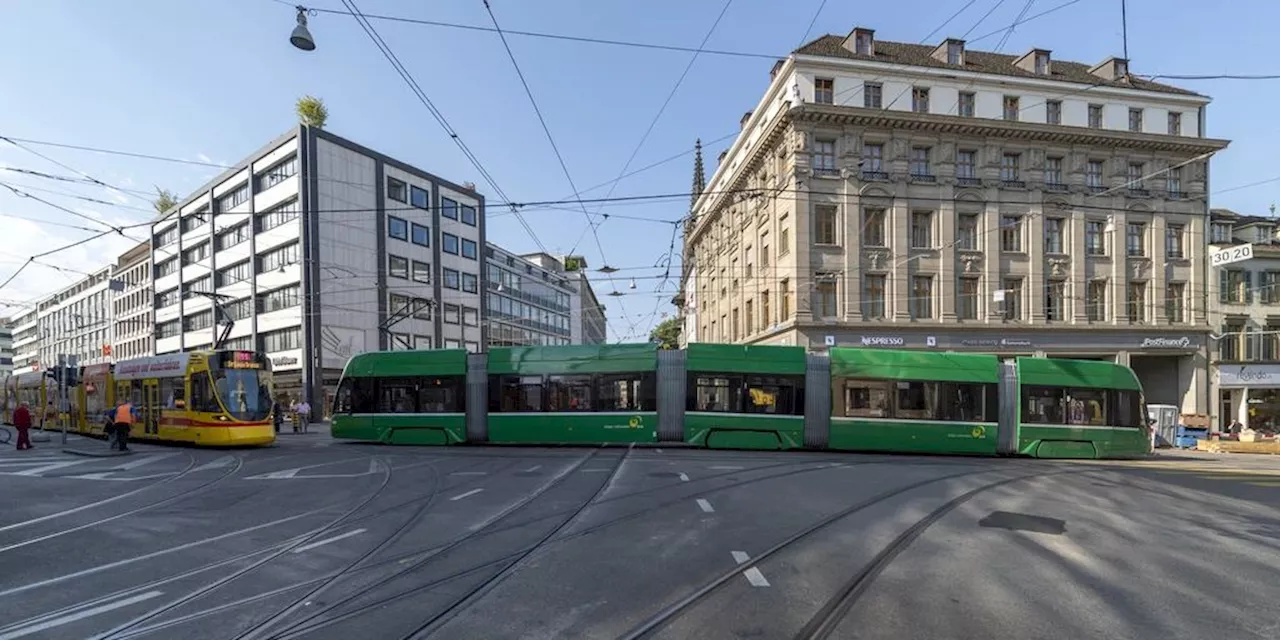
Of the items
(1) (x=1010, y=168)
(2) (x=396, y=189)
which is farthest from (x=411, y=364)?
(2) (x=396, y=189)

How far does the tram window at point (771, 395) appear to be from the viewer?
1814 cm

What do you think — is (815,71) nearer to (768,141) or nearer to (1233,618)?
(768,141)

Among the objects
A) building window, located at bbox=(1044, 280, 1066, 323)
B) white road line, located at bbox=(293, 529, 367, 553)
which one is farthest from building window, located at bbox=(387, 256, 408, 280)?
white road line, located at bbox=(293, 529, 367, 553)

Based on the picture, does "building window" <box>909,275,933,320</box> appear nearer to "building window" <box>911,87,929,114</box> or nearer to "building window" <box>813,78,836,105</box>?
"building window" <box>911,87,929,114</box>

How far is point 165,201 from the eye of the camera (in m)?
61.0

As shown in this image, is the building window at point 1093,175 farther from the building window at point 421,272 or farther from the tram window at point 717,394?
→ the building window at point 421,272

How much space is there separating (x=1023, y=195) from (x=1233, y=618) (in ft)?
102

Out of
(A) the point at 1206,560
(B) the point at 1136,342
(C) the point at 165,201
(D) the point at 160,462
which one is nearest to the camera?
(A) the point at 1206,560

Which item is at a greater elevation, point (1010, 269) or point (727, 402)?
point (1010, 269)

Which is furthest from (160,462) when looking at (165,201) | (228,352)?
(165,201)

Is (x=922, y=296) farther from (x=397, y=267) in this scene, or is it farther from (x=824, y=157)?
(x=397, y=267)

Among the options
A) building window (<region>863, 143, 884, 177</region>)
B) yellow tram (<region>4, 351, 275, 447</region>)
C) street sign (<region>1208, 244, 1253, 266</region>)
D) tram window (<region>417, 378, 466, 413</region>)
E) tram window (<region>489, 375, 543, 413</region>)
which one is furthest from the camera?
building window (<region>863, 143, 884, 177</region>)

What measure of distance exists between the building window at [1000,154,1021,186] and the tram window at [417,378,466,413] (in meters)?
27.1

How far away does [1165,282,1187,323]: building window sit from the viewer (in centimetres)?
3328
